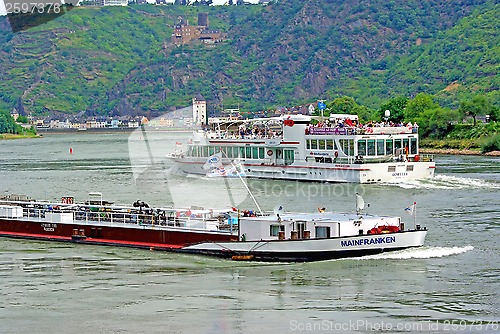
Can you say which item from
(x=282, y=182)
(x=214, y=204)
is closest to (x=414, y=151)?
(x=282, y=182)

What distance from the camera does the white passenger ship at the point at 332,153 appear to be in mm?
70562

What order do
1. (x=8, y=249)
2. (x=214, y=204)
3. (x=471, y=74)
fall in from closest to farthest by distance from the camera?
(x=8, y=249)
(x=214, y=204)
(x=471, y=74)

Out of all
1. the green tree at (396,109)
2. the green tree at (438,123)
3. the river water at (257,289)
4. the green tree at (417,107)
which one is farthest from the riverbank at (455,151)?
the river water at (257,289)

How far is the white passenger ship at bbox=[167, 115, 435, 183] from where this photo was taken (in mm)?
70562

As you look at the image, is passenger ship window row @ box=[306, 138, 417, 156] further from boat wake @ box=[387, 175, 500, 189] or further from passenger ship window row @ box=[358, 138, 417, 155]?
boat wake @ box=[387, 175, 500, 189]

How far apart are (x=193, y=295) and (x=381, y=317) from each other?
6490 mm

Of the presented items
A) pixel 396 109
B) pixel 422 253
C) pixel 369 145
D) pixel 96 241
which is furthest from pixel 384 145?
pixel 396 109

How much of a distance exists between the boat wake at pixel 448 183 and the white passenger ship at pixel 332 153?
141 centimetres

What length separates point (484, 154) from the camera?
103938 millimetres

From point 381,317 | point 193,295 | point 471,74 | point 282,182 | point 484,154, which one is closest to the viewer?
point 381,317

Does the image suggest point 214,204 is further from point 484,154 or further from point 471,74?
point 471,74

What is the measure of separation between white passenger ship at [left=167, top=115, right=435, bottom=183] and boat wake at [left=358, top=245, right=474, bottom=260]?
3039cm

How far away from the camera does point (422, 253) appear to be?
1481 inches

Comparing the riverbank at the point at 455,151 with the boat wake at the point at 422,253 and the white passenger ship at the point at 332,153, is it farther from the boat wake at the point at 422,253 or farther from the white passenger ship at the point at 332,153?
the boat wake at the point at 422,253
